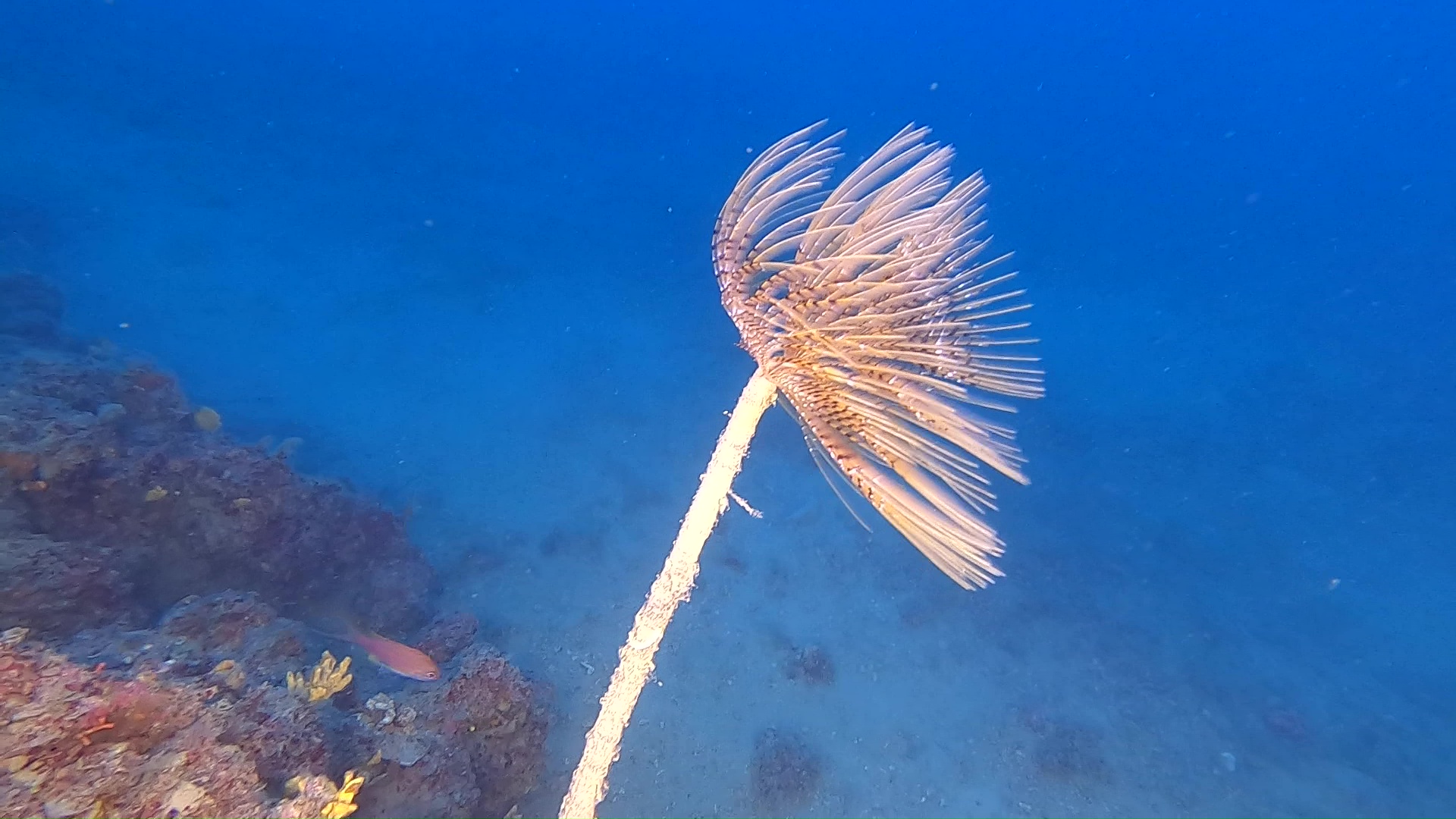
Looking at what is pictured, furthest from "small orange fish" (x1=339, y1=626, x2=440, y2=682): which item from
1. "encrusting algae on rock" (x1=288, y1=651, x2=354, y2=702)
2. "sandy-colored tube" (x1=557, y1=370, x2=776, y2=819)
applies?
"sandy-colored tube" (x1=557, y1=370, x2=776, y2=819)

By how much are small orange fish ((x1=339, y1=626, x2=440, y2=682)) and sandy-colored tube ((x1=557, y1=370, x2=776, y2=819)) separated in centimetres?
229

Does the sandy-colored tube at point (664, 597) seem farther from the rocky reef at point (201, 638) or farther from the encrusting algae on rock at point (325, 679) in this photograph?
the encrusting algae on rock at point (325, 679)

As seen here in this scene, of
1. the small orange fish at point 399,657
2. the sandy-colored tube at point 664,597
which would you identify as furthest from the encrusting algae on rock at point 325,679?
the sandy-colored tube at point 664,597

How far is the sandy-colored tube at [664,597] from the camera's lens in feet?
9.29

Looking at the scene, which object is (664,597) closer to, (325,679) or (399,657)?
(325,679)

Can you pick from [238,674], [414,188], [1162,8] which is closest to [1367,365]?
[238,674]

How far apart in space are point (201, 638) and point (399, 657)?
1.28 metres

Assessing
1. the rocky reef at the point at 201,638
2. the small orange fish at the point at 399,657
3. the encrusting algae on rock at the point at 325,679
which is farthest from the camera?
the small orange fish at the point at 399,657

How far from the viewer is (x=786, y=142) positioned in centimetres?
337

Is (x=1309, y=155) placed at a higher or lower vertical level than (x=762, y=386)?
lower

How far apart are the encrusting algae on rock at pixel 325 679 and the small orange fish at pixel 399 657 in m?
0.27

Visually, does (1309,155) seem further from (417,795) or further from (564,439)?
(417,795)

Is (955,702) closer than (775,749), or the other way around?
(775,749)

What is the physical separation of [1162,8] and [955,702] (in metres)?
172
